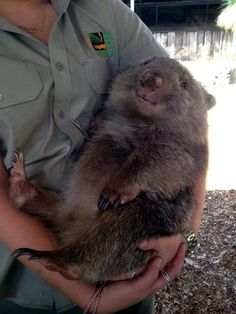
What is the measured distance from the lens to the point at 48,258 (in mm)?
1613

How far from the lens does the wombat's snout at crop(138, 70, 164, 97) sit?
1951 millimetres

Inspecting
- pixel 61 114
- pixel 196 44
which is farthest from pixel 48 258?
pixel 196 44

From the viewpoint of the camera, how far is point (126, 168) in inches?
68.1

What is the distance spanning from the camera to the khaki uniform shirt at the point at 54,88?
1639mm

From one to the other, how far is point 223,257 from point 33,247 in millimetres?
2565

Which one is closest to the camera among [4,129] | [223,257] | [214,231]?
[4,129]

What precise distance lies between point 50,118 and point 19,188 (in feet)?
0.86

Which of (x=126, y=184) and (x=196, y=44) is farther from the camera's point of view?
(x=196, y=44)

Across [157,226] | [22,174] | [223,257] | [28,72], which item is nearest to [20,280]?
[22,174]

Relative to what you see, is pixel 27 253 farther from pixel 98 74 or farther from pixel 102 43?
pixel 102 43

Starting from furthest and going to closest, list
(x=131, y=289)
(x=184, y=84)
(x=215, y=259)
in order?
(x=215, y=259), (x=184, y=84), (x=131, y=289)

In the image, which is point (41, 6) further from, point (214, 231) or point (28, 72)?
point (214, 231)

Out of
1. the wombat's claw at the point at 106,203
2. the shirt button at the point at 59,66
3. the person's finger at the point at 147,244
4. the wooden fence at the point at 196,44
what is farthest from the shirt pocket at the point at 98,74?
the wooden fence at the point at 196,44

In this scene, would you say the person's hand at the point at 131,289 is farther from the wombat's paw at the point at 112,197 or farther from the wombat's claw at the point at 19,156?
the wombat's claw at the point at 19,156
